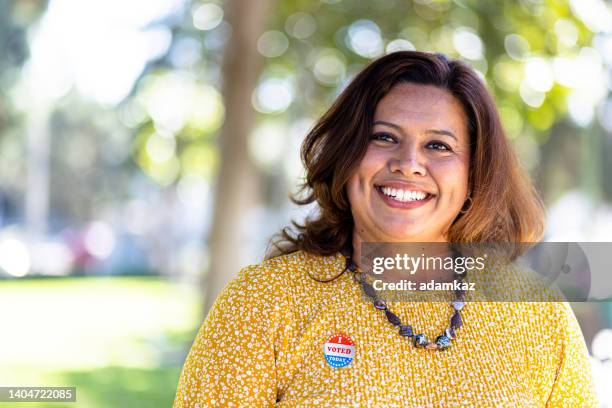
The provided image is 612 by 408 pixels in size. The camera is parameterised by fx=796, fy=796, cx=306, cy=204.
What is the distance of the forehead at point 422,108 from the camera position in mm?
2412

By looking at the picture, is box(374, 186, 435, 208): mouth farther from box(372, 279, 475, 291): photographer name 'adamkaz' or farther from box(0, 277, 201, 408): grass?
box(0, 277, 201, 408): grass

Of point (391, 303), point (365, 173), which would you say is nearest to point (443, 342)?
point (391, 303)

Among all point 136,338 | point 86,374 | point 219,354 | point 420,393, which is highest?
point 136,338

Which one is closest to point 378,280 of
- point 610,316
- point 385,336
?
point 385,336

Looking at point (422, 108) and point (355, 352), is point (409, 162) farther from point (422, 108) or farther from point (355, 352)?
point (355, 352)

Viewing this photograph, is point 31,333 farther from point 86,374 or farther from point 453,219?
point 453,219

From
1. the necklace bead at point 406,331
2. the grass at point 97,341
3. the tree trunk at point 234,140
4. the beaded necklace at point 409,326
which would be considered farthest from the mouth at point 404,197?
the tree trunk at point 234,140

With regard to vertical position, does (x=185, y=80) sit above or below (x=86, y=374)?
above

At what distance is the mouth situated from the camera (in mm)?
2344

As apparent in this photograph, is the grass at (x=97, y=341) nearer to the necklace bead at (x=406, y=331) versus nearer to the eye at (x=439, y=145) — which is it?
the necklace bead at (x=406, y=331)

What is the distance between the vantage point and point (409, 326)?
2318 mm

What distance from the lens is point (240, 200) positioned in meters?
7.89

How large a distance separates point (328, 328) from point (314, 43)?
25.0ft

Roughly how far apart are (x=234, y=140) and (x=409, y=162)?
5.48 metres
